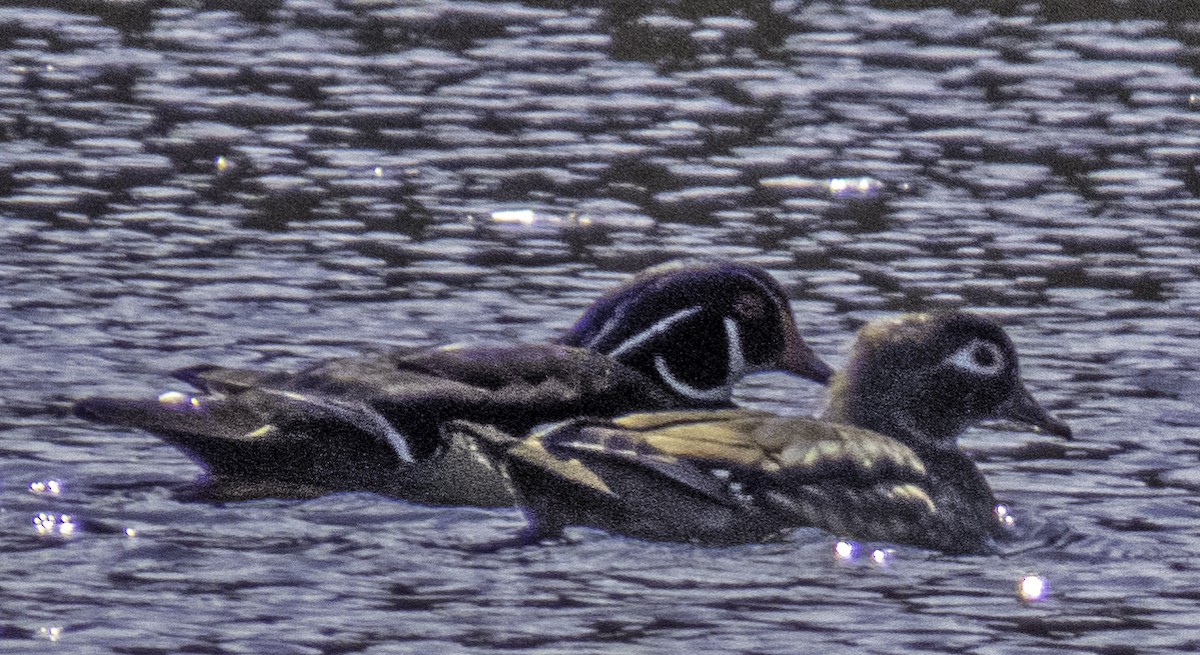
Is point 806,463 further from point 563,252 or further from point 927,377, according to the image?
point 563,252

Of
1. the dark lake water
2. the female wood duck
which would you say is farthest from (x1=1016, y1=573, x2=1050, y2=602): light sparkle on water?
the female wood duck

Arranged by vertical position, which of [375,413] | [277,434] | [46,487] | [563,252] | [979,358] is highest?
[979,358]

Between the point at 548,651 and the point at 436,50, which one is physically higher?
the point at 436,50

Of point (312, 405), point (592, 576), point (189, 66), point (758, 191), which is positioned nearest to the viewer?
point (592, 576)

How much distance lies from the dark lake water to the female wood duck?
0.13 metres

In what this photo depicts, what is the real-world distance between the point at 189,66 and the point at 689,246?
484 cm

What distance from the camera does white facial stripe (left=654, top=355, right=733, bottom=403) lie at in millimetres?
11359

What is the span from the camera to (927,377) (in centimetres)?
1072

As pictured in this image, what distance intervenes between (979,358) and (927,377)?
8.7 inches

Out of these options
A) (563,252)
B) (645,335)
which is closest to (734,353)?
(645,335)

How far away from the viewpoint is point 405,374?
10.3 meters

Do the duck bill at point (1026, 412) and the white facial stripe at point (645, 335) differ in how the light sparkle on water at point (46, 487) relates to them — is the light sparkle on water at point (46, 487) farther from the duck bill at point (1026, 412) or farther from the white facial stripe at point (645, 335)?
the duck bill at point (1026, 412)

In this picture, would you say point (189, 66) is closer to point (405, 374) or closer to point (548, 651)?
point (405, 374)

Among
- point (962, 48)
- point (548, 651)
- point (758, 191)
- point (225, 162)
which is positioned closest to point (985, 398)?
point (548, 651)
